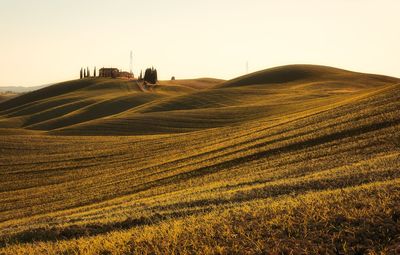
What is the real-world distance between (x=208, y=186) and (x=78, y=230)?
37.0 feet

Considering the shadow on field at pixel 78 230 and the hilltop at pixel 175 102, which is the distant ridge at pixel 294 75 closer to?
the hilltop at pixel 175 102

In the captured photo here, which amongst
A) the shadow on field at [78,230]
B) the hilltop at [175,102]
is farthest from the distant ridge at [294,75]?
the shadow on field at [78,230]

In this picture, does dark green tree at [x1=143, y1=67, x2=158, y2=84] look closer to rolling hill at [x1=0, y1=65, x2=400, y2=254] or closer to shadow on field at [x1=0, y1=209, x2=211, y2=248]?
rolling hill at [x1=0, y1=65, x2=400, y2=254]

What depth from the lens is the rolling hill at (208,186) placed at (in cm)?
1137

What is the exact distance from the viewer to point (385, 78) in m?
157

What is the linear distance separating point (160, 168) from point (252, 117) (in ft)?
136

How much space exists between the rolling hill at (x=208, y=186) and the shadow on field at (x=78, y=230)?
2.1 inches

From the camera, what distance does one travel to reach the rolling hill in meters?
11.4

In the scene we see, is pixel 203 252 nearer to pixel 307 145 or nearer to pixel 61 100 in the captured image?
pixel 307 145

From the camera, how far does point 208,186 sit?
26.4 metres

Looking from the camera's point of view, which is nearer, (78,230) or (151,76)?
(78,230)

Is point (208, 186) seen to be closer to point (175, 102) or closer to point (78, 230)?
point (78, 230)

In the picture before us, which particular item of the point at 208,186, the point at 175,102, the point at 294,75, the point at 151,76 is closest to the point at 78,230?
the point at 208,186

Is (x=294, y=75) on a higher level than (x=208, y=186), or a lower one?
higher
